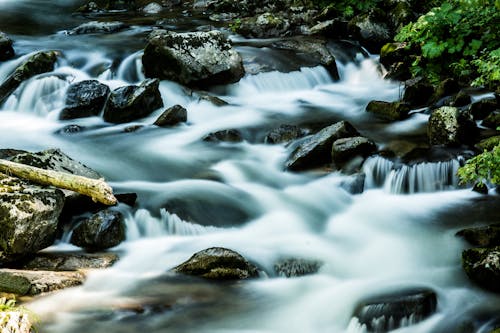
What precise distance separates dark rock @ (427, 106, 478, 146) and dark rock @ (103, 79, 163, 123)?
507 cm

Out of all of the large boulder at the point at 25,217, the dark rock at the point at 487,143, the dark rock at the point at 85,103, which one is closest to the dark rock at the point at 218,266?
the large boulder at the point at 25,217

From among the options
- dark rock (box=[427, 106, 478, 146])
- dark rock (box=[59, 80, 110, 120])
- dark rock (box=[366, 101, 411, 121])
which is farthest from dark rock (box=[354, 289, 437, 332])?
dark rock (box=[59, 80, 110, 120])

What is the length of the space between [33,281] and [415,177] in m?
4.94

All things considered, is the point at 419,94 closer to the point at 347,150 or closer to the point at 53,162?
the point at 347,150

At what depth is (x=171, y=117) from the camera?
9703 millimetres

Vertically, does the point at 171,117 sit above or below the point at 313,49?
below

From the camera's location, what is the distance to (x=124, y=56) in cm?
1248

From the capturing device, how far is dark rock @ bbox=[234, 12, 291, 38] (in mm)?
15070

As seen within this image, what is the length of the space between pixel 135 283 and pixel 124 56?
8.35 m

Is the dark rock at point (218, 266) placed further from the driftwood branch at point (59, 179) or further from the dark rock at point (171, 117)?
the dark rock at point (171, 117)

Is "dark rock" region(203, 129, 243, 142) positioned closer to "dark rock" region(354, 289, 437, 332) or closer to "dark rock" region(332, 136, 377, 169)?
"dark rock" region(332, 136, 377, 169)

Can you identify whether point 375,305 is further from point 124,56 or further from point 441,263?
point 124,56

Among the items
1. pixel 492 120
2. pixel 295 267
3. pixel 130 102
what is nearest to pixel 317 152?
pixel 295 267

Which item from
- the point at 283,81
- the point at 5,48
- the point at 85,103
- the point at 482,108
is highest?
the point at 5,48
